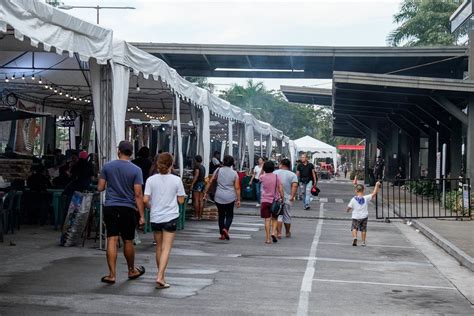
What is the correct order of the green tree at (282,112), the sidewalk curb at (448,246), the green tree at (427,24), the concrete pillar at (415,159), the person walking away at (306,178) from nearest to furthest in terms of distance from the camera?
the sidewalk curb at (448,246) < the person walking away at (306,178) < the concrete pillar at (415,159) < the green tree at (427,24) < the green tree at (282,112)

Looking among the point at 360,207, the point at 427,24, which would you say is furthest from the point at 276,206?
the point at 427,24

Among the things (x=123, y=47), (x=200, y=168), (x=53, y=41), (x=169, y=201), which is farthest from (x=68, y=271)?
(x=200, y=168)

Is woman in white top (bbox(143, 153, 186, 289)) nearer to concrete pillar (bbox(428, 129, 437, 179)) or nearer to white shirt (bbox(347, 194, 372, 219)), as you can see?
white shirt (bbox(347, 194, 372, 219))

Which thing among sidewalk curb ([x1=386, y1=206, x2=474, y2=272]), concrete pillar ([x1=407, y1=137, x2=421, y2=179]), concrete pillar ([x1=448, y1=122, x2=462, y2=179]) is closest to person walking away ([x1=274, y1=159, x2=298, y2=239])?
sidewalk curb ([x1=386, y1=206, x2=474, y2=272])

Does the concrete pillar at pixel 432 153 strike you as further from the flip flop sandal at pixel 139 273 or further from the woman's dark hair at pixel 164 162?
the woman's dark hair at pixel 164 162

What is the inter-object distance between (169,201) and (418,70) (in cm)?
2812

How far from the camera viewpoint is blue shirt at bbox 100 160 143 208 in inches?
372

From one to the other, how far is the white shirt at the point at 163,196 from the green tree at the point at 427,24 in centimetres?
4707

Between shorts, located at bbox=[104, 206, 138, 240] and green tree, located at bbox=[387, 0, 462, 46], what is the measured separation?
47413 millimetres

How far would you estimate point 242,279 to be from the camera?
10.1 m

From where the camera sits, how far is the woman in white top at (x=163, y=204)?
9352 millimetres

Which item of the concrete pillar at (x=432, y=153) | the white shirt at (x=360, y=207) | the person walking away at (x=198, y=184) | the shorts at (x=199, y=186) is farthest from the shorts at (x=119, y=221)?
the concrete pillar at (x=432, y=153)

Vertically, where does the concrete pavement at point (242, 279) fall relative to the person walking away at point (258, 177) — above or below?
below

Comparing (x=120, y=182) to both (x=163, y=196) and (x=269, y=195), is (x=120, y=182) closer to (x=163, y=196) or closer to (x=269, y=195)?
(x=163, y=196)
